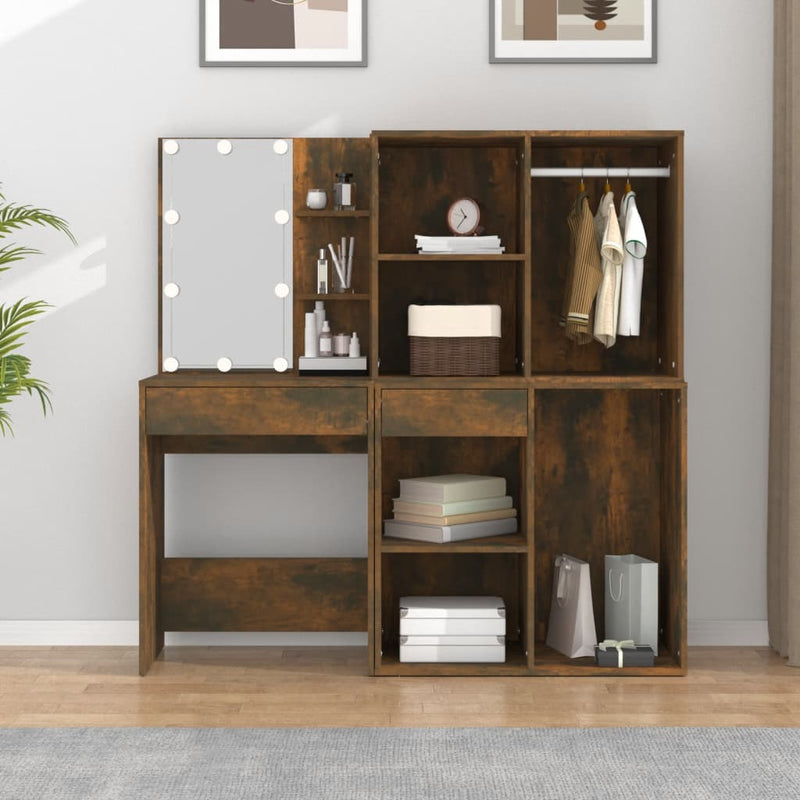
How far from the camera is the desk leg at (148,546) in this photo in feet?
12.4

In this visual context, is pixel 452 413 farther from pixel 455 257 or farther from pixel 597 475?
pixel 597 475

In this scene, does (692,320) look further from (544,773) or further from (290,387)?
(544,773)

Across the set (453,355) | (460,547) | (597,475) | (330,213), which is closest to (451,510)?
(460,547)

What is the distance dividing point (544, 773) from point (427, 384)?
135cm

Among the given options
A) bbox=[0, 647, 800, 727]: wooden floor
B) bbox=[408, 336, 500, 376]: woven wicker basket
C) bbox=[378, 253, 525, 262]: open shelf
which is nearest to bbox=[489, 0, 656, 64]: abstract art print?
bbox=[378, 253, 525, 262]: open shelf

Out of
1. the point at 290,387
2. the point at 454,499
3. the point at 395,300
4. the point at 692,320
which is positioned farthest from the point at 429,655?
the point at 692,320

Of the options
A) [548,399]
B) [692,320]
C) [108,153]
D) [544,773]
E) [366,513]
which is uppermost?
[108,153]

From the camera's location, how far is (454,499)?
12.7 feet

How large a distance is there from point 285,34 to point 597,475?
1.99 m

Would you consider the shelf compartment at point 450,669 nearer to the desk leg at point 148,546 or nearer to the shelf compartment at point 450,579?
the shelf compartment at point 450,579

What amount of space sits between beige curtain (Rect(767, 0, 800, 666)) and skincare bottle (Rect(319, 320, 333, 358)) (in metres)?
1.61

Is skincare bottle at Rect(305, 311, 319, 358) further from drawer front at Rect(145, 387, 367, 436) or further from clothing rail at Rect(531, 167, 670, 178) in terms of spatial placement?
clothing rail at Rect(531, 167, 670, 178)

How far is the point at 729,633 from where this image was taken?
13.8 feet

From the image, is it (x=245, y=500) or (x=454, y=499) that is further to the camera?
(x=245, y=500)
